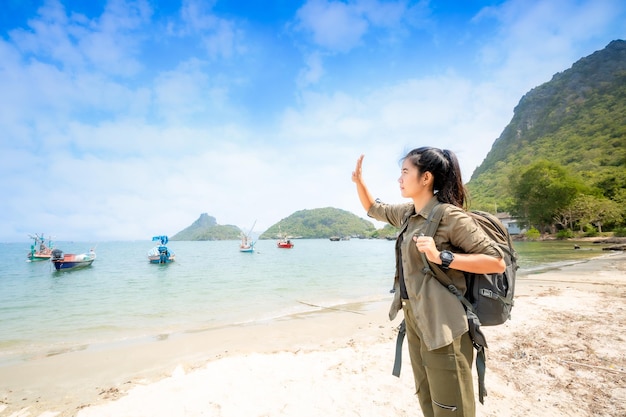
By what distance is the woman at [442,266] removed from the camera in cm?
154

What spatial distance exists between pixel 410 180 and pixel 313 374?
368cm

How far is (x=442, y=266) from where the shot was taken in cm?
158

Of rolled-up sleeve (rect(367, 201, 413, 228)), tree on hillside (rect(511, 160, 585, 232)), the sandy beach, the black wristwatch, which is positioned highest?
tree on hillside (rect(511, 160, 585, 232))

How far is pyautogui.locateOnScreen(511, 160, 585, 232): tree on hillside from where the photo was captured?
52281mm

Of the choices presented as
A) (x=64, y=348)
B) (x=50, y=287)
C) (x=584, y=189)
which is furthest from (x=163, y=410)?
(x=584, y=189)

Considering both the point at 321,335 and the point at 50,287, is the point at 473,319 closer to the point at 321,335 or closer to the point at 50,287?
the point at 321,335

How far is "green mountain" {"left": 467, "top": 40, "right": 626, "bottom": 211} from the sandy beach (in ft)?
196

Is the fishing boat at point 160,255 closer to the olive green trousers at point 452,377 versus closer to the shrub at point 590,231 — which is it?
the olive green trousers at point 452,377

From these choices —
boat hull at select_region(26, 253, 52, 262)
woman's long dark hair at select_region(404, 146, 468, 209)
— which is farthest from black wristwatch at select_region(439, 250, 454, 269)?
boat hull at select_region(26, 253, 52, 262)

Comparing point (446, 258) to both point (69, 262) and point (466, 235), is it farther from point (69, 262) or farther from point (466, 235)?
point (69, 262)

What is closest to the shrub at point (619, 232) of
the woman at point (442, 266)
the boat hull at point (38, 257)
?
the woman at point (442, 266)

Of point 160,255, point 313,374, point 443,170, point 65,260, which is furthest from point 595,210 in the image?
point 65,260

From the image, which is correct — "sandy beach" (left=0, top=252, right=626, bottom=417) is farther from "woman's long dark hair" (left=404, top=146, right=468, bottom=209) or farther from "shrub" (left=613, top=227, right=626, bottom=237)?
"shrub" (left=613, top=227, right=626, bottom=237)

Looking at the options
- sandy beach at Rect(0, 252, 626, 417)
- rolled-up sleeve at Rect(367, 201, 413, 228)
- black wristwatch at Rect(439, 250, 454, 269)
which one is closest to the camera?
black wristwatch at Rect(439, 250, 454, 269)
